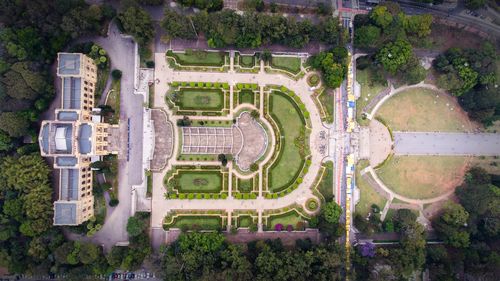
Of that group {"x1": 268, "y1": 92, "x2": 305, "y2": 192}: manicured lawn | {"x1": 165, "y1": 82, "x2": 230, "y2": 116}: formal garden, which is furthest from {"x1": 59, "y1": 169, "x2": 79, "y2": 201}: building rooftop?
{"x1": 268, "y1": 92, "x2": 305, "y2": 192}: manicured lawn

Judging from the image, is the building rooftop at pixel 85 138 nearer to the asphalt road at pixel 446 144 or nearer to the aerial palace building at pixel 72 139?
the aerial palace building at pixel 72 139

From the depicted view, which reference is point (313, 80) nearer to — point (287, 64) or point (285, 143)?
point (287, 64)

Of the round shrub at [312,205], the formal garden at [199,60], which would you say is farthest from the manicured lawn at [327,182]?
the formal garden at [199,60]

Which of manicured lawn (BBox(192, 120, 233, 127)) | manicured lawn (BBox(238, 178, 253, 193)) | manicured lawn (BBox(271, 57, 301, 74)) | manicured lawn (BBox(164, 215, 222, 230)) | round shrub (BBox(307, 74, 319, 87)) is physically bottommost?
manicured lawn (BBox(164, 215, 222, 230))

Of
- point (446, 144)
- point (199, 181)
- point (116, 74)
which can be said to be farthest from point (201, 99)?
point (446, 144)

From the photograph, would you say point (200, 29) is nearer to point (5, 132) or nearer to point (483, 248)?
point (5, 132)

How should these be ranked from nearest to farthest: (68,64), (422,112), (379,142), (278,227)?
1. (68,64)
2. (278,227)
3. (379,142)
4. (422,112)

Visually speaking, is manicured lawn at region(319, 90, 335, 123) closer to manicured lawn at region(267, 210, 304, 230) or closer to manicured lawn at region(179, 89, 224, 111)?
manicured lawn at region(179, 89, 224, 111)
